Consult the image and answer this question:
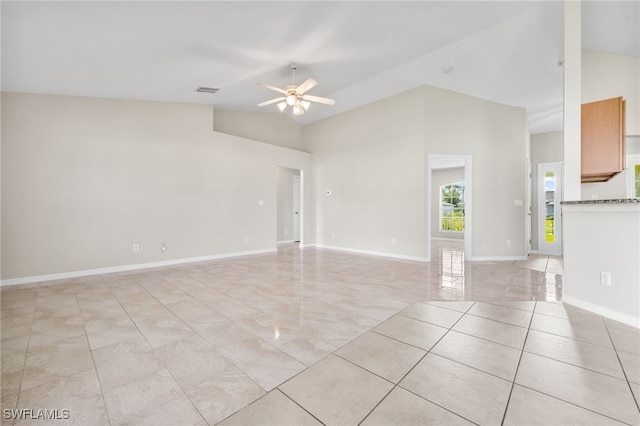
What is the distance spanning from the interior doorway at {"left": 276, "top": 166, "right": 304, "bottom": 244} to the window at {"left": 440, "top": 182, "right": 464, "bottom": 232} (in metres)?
5.11

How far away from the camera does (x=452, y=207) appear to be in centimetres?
895

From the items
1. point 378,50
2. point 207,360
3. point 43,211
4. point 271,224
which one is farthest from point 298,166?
point 207,360

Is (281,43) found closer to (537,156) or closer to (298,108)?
(298,108)

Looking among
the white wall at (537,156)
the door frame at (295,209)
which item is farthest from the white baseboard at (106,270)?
the white wall at (537,156)

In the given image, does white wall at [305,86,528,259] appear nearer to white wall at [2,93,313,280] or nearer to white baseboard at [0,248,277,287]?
white wall at [2,93,313,280]

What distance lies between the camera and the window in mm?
8695

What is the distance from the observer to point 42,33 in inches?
102

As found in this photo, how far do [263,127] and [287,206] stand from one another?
2.45m

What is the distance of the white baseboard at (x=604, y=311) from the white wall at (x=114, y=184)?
5.32 m

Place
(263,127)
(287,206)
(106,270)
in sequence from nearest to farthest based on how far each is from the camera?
(106,270), (263,127), (287,206)

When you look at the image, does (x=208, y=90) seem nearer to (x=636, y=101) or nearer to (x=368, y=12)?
(x=368, y=12)

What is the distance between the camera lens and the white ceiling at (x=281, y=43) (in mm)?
2629

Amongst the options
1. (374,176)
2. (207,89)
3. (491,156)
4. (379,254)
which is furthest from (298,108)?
(491,156)

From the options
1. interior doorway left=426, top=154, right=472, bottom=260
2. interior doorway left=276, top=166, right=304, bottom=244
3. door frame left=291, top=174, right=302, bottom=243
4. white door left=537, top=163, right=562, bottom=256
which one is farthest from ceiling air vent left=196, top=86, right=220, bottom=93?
white door left=537, top=163, right=562, bottom=256
